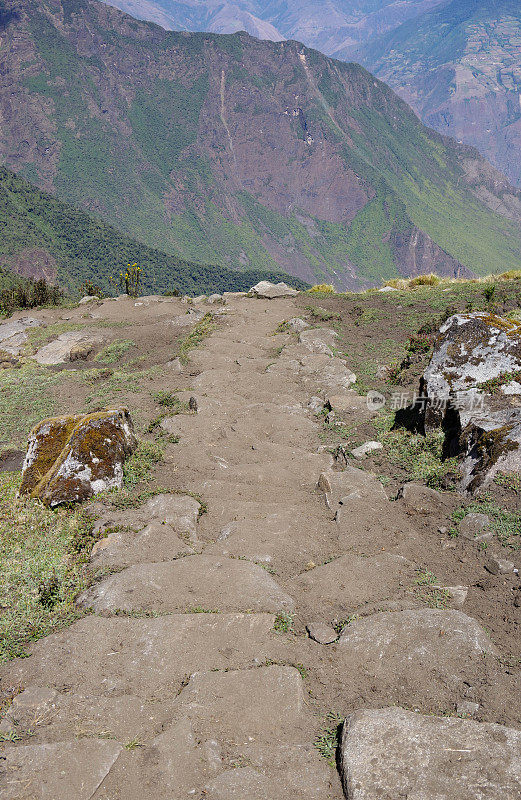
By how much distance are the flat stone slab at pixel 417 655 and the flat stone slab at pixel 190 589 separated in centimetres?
→ 93

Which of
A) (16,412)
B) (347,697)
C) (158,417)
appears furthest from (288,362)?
(347,697)

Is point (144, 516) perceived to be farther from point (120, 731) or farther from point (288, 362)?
point (288, 362)

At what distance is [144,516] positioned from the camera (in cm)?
715

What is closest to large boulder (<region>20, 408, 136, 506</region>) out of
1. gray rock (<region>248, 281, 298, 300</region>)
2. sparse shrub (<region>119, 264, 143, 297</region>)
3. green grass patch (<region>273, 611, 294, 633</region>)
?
green grass patch (<region>273, 611, 294, 633</region>)

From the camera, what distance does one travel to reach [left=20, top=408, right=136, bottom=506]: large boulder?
7742 mm

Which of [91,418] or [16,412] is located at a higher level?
[91,418]

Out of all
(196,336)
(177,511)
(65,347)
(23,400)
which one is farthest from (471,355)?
(65,347)

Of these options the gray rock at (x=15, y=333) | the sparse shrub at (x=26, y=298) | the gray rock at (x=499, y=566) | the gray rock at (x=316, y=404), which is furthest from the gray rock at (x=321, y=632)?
the sparse shrub at (x=26, y=298)

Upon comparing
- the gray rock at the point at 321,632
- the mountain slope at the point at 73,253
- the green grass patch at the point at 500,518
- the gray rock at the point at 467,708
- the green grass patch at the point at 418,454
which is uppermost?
the green grass patch at the point at 500,518

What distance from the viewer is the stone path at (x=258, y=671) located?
3.50 meters

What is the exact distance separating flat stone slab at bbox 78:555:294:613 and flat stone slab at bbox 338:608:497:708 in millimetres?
926

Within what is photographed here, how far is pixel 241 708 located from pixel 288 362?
33.9ft

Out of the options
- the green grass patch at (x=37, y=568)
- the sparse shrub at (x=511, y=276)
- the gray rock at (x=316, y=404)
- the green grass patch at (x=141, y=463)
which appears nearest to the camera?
the green grass patch at (x=37, y=568)

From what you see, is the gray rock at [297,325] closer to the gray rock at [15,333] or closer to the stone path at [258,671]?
the stone path at [258,671]
